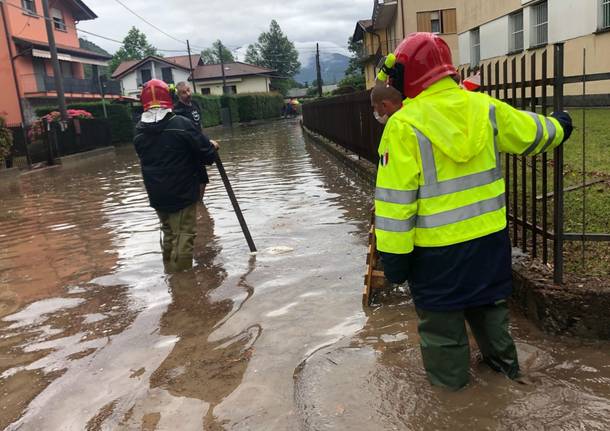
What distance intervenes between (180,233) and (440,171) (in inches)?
135

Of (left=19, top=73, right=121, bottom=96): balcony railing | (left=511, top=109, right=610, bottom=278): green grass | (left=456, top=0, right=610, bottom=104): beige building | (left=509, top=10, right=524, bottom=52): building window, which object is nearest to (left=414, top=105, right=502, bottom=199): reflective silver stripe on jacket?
(left=511, top=109, right=610, bottom=278): green grass

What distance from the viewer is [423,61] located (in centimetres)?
256

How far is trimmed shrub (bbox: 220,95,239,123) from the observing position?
48.3 meters

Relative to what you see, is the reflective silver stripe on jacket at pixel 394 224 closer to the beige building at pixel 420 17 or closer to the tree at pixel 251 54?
the beige building at pixel 420 17

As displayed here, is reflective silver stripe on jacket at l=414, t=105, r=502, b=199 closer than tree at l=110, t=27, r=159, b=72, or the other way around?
reflective silver stripe on jacket at l=414, t=105, r=502, b=199

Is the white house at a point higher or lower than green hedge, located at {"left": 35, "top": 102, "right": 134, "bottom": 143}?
higher

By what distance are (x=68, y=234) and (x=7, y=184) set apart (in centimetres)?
836

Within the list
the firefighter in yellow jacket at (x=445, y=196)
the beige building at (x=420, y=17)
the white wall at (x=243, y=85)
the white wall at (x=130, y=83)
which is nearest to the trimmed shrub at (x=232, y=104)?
the beige building at (x=420, y=17)

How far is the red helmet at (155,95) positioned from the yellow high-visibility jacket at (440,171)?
10.1 feet

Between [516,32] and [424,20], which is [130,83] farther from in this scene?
[516,32]

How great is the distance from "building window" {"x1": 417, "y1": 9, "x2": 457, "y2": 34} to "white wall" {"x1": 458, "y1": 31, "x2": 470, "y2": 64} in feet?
31.4

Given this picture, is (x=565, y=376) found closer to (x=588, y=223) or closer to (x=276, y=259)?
(x=588, y=223)

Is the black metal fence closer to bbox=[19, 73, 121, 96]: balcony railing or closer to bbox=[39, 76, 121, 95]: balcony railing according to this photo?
bbox=[19, 73, 121, 96]: balcony railing

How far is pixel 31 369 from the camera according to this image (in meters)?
3.62
